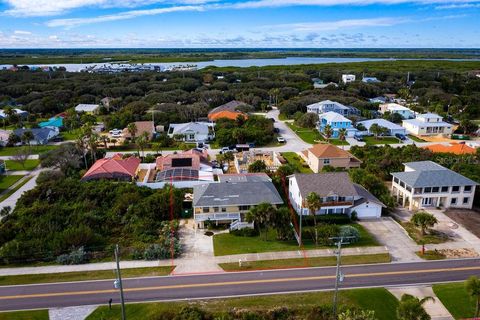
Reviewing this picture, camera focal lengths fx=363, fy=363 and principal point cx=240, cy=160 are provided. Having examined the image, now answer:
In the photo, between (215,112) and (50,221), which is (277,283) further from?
(215,112)

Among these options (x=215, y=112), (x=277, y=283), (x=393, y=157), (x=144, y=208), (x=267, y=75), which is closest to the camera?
(x=277, y=283)

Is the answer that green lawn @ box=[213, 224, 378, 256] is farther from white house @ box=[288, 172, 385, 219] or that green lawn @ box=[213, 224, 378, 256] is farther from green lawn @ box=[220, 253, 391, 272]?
white house @ box=[288, 172, 385, 219]

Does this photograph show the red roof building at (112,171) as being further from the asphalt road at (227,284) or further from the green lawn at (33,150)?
the green lawn at (33,150)

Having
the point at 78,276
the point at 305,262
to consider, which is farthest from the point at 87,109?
the point at 305,262

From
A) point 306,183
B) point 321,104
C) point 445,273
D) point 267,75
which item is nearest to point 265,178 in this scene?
point 306,183

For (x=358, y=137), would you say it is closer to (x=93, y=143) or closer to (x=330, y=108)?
(x=330, y=108)

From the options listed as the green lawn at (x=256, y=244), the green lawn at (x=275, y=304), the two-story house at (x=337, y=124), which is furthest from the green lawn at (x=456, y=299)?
the two-story house at (x=337, y=124)
